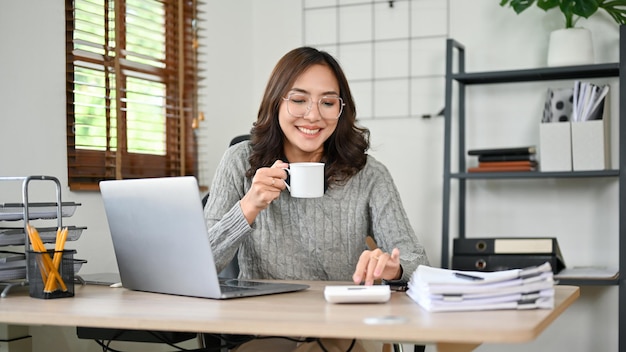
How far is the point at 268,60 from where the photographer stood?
3611 millimetres

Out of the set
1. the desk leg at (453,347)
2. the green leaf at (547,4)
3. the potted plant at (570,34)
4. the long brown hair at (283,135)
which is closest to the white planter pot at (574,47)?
the potted plant at (570,34)

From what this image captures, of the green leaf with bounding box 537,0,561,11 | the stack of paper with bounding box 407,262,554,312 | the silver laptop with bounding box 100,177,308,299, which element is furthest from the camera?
the green leaf with bounding box 537,0,561,11

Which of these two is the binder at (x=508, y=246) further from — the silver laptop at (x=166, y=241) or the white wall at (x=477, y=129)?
the silver laptop at (x=166, y=241)

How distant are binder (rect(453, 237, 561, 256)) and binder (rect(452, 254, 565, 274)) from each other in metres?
0.02

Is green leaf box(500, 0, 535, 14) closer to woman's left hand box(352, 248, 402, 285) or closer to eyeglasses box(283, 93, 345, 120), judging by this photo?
eyeglasses box(283, 93, 345, 120)

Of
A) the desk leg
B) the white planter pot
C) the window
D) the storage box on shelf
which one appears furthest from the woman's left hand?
the white planter pot

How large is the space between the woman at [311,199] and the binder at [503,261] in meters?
1.06

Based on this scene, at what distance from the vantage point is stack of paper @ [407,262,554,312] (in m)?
1.20

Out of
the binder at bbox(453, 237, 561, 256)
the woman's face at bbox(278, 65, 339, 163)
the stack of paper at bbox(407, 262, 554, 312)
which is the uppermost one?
the woman's face at bbox(278, 65, 339, 163)

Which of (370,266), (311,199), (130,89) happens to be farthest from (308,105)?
(130,89)

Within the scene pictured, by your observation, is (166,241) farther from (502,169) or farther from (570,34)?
(570,34)

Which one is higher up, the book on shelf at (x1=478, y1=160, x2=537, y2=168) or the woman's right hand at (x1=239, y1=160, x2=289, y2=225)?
the book on shelf at (x1=478, y1=160, x2=537, y2=168)

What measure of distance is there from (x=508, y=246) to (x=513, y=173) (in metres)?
0.30

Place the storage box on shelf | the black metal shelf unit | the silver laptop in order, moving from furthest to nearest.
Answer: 1. the black metal shelf unit
2. the storage box on shelf
3. the silver laptop
